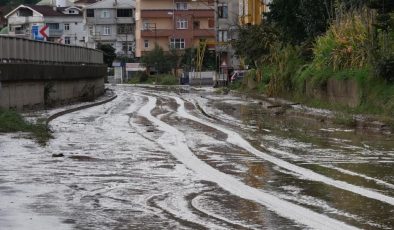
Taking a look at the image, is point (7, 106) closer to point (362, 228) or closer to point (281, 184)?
point (281, 184)

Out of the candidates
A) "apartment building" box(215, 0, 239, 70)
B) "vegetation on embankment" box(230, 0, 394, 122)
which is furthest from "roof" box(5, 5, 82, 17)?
"vegetation on embankment" box(230, 0, 394, 122)

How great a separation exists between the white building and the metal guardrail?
81993 mm

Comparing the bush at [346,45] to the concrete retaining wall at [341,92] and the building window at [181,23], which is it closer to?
the concrete retaining wall at [341,92]

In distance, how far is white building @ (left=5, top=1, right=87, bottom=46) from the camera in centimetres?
12350

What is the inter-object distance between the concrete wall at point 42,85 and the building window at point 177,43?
7578cm

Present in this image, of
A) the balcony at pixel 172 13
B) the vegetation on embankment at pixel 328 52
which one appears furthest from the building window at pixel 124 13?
the vegetation on embankment at pixel 328 52

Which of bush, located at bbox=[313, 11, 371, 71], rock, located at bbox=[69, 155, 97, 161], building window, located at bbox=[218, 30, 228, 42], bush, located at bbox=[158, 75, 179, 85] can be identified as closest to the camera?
rock, located at bbox=[69, 155, 97, 161]

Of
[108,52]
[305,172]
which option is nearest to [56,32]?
[108,52]

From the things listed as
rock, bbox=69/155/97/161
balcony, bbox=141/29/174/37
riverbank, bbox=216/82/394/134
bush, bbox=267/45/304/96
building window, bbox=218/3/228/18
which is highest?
building window, bbox=218/3/228/18

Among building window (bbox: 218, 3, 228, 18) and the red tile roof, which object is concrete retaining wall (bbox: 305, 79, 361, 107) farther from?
the red tile roof

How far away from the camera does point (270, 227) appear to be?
8.39 metres

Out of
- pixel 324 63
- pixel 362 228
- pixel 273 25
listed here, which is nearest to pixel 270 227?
pixel 362 228

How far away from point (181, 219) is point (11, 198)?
2625 millimetres

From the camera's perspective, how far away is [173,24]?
389 feet
